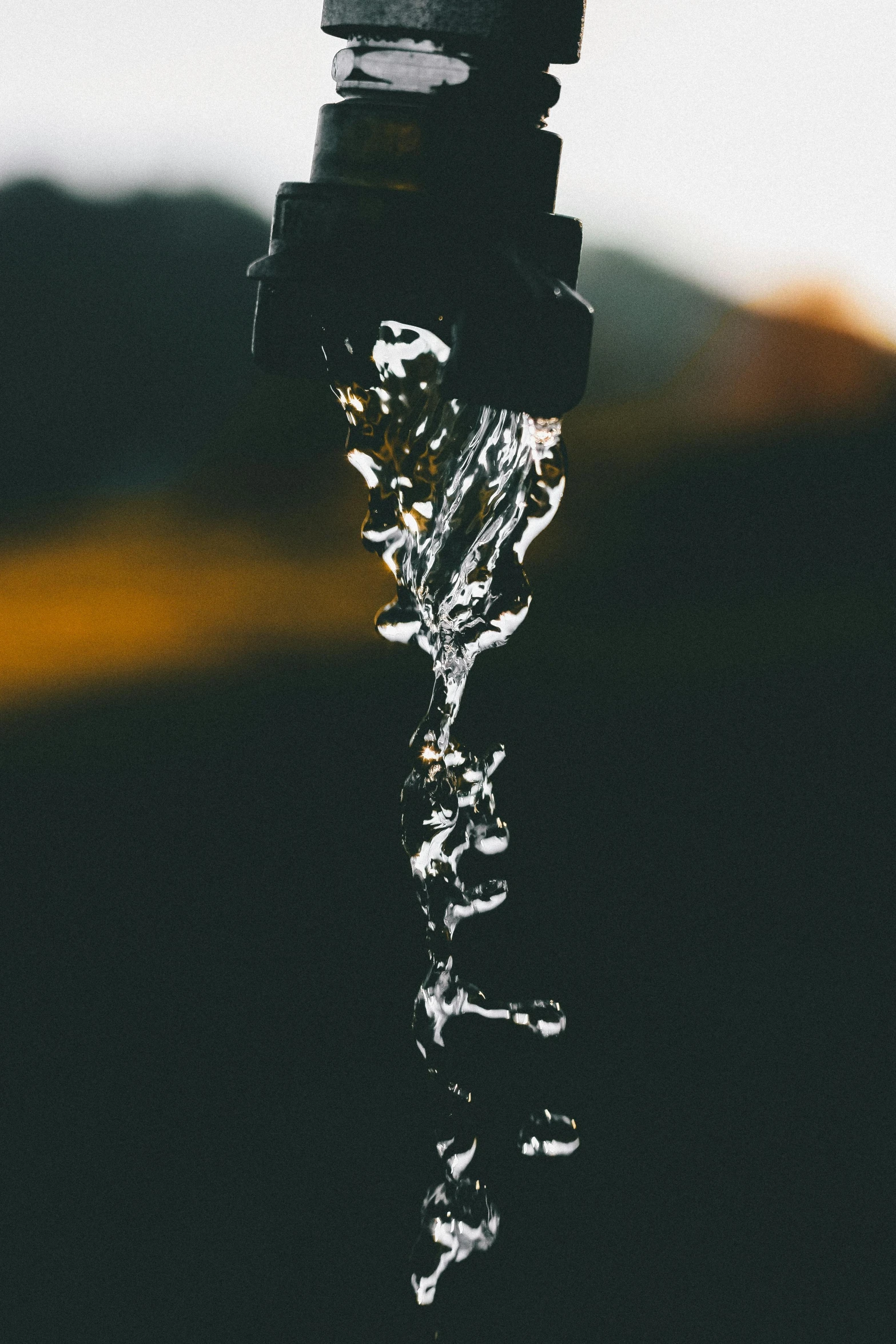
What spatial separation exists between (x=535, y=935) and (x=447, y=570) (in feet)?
5.33

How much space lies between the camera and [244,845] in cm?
242

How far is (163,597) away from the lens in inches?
117

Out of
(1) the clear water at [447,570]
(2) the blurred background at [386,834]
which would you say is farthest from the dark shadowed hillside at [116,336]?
(1) the clear water at [447,570]

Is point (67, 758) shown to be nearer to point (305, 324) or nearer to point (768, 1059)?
point (768, 1059)

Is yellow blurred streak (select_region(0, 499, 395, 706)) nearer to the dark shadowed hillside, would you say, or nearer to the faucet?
the dark shadowed hillside

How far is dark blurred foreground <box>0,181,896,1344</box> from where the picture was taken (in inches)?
70.8

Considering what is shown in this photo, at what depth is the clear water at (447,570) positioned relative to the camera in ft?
2.34

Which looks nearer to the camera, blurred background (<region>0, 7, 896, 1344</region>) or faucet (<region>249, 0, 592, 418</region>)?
faucet (<region>249, 0, 592, 418</region>)

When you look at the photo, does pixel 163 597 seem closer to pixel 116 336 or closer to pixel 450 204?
pixel 116 336

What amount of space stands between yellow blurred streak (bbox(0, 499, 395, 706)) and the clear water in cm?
183

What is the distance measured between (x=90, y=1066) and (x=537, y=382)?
178 cm

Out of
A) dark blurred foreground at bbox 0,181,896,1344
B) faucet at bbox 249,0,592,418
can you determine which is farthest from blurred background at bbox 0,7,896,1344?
faucet at bbox 249,0,592,418

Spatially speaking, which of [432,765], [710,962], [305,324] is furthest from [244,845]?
[305,324]

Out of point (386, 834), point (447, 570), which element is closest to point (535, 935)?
point (386, 834)
